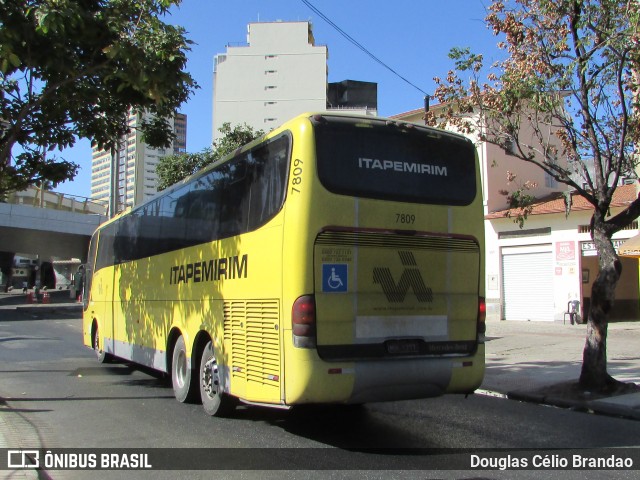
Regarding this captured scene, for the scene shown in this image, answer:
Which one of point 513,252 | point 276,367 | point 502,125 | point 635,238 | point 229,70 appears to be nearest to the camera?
point 276,367

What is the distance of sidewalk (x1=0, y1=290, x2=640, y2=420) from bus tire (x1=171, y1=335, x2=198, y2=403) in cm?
520

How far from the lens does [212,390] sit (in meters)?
7.93

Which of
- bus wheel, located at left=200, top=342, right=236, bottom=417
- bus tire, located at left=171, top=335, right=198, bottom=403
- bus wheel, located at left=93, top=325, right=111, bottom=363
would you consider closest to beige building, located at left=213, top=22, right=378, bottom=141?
bus wheel, located at left=93, top=325, right=111, bottom=363

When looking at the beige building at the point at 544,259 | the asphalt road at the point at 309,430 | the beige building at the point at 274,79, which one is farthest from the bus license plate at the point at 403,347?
the beige building at the point at 274,79

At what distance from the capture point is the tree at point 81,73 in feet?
23.3

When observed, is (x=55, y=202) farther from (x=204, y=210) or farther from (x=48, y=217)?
(x=204, y=210)

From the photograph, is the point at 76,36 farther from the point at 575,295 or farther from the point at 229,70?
the point at 229,70

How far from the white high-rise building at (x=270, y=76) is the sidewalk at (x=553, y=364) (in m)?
63.9


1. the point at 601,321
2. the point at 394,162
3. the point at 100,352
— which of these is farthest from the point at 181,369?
the point at 601,321

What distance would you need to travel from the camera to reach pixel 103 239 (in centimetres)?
1443

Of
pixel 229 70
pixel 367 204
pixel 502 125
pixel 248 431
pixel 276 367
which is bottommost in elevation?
pixel 248 431

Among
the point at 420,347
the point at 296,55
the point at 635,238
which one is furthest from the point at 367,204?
the point at 296,55

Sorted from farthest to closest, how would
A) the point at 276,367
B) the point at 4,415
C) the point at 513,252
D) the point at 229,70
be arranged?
the point at 229,70 → the point at 513,252 → the point at 4,415 → the point at 276,367

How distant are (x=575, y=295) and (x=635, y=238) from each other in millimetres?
4108
